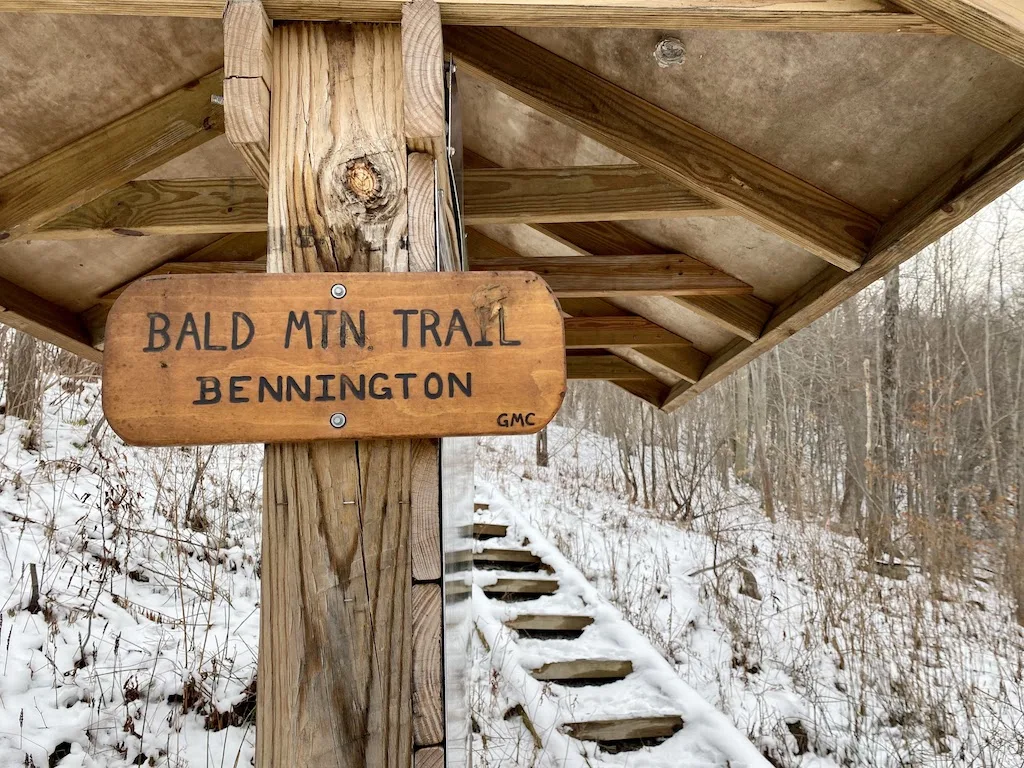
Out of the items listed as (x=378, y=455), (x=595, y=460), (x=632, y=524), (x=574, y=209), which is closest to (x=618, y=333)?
(x=574, y=209)

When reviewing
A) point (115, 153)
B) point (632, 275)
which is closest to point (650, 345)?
point (632, 275)

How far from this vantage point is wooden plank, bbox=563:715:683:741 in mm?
4137

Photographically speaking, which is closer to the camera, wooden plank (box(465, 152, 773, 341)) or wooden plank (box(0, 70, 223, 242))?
wooden plank (box(0, 70, 223, 242))

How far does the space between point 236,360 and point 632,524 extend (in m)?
9.26

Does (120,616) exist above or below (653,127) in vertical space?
below

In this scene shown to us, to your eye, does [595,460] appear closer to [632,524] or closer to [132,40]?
[632,524]

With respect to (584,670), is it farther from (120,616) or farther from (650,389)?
(120,616)

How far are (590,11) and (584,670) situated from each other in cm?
456

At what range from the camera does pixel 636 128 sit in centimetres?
216

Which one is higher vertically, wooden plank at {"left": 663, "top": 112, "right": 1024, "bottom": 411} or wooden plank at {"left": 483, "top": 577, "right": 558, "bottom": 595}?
wooden plank at {"left": 663, "top": 112, "right": 1024, "bottom": 411}

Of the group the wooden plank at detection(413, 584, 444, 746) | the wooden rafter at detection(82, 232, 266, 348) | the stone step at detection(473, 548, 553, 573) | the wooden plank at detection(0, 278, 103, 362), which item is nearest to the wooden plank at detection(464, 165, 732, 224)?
the wooden rafter at detection(82, 232, 266, 348)

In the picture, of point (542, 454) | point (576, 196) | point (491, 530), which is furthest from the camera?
point (542, 454)

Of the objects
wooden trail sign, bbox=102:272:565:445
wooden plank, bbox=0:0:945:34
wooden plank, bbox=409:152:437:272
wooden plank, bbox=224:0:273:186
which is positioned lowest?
wooden trail sign, bbox=102:272:565:445

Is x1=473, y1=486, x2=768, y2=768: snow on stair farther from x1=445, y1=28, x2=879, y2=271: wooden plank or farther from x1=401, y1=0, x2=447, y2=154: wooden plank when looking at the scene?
x1=401, y1=0, x2=447, y2=154: wooden plank
